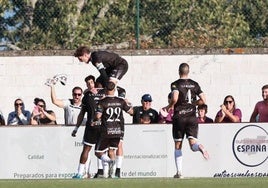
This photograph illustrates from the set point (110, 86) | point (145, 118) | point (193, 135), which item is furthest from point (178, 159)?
point (145, 118)

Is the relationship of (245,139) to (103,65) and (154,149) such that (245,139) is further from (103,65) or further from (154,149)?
(103,65)

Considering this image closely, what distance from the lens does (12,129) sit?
77.8ft

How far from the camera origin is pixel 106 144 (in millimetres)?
21562

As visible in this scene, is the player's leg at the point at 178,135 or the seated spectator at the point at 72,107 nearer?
the player's leg at the point at 178,135

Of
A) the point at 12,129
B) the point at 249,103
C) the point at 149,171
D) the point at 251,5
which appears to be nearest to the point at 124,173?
the point at 149,171

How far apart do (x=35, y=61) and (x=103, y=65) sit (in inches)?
275

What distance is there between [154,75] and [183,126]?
21.5 feet

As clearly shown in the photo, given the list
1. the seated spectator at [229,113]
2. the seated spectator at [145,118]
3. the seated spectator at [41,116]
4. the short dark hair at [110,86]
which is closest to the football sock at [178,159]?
the short dark hair at [110,86]

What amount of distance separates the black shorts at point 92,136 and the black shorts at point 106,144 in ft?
1.01

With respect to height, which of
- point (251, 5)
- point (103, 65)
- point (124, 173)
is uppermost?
point (251, 5)

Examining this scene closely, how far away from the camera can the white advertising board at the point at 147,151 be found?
2356 centimetres

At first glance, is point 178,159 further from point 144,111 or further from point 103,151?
point 144,111

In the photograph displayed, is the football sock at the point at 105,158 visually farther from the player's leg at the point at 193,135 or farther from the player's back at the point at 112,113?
the player's leg at the point at 193,135

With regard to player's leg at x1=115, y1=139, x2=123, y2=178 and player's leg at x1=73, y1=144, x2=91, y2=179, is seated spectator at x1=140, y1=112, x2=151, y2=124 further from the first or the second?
player's leg at x1=73, y1=144, x2=91, y2=179
